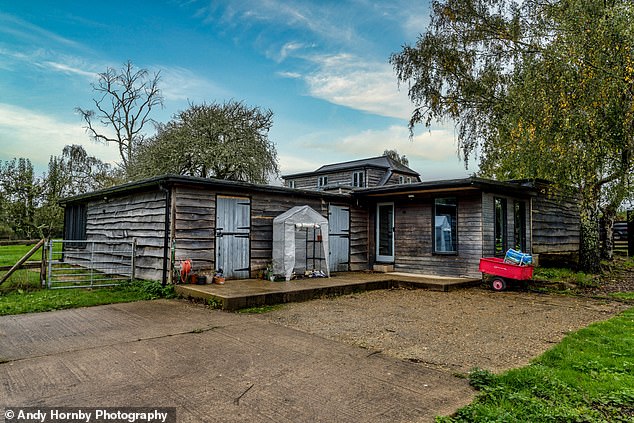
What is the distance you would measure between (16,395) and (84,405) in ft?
2.24

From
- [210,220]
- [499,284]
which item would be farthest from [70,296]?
[499,284]

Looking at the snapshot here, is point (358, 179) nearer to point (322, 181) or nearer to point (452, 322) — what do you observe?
point (322, 181)

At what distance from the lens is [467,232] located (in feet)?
33.8

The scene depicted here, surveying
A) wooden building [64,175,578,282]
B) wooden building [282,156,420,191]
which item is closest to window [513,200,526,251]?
wooden building [64,175,578,282]

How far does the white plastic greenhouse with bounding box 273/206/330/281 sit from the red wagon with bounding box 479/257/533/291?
4.03m

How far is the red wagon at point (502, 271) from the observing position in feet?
29.7

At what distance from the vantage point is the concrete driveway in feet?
9.62

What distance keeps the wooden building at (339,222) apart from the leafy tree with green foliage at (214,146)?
25.8 ft

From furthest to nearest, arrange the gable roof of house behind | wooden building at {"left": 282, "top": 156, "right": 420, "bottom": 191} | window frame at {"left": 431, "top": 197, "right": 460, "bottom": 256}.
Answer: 1. the gable roof of house behind
2. wooden building at {"left": 282, "top": 156, "right": 420, "bottom": 191}
3. window frame at {"left": 431, "top": 197, "right": 460, "bottom": 256}

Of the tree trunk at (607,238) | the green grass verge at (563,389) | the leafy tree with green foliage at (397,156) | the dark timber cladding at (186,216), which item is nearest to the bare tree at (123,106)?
the dark timber cladding at (186,216)

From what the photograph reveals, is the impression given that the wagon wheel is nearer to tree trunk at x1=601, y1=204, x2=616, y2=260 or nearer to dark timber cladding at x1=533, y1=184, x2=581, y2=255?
dark timber cladding at x1=533, y1=184, x2=581, y2=255

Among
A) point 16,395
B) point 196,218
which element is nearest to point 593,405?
point 16,395

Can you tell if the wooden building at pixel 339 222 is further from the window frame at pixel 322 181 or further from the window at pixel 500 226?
→ the window frame at pixel 322 181

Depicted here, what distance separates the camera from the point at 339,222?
39.5 feet
